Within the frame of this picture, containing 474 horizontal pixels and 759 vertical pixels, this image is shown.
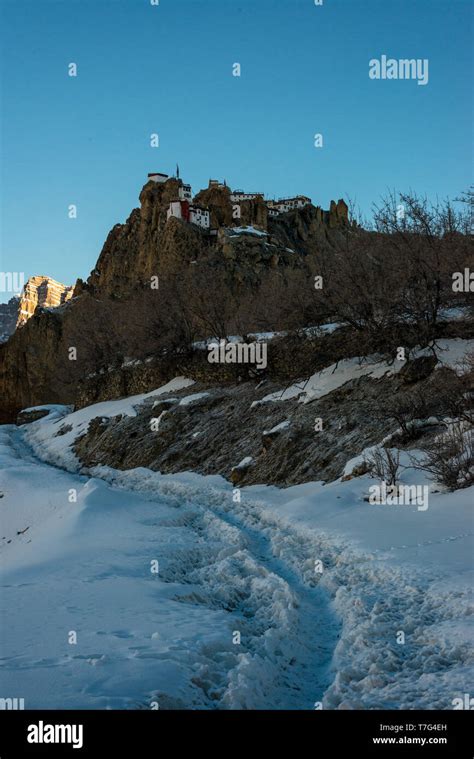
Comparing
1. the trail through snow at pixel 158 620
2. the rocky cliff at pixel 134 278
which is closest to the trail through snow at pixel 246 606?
the trail through snow at pixel 158 620

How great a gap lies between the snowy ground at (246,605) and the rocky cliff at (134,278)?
84.3 feet

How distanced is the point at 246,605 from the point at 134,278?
114m

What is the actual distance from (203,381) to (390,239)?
1380 centimetres

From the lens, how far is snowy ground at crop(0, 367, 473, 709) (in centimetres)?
480

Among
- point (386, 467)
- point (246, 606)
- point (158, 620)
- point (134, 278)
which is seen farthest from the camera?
point (134, 278)

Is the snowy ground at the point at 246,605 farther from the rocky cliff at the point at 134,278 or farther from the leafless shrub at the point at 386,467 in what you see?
the rocky cliff at the point at 134,278

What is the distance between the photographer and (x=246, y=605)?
24.5 ft

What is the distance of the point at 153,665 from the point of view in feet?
16.4

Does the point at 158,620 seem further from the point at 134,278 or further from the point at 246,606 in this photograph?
the point at 134,278

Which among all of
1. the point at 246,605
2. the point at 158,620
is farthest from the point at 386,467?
the point at 158,620

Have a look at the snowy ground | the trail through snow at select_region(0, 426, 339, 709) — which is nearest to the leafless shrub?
the snowy ground

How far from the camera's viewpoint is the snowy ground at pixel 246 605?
4.80 m

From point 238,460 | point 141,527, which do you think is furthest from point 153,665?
point 238,460

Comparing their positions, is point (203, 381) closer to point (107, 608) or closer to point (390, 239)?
point (390, 239)
